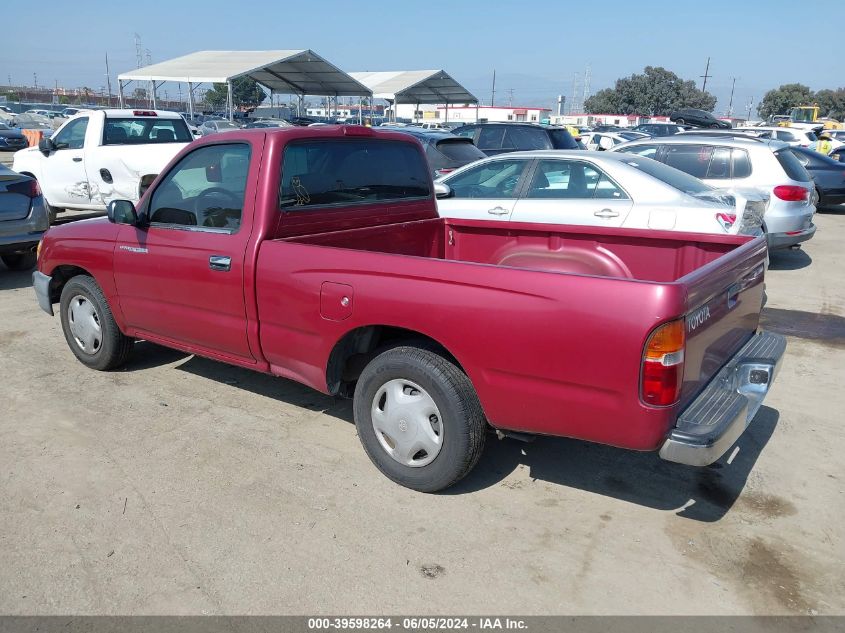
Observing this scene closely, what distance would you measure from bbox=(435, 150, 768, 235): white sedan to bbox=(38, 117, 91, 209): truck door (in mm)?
7060

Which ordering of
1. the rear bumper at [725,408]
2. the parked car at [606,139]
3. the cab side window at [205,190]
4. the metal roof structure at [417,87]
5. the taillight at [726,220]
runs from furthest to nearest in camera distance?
the metal roof structure at [417,87] < the parked car at [606,139] < the taillight at [726,220] < the cab side window at [205,190] < the rear bumper at [725,408]

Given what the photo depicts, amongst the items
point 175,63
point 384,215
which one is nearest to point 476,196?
point 384,215

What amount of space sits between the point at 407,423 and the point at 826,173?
15464mm

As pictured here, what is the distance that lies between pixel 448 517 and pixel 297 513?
0.76 meters

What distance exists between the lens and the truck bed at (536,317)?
9.36 ft

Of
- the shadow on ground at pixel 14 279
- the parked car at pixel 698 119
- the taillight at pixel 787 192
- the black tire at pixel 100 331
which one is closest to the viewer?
the black tire at pixel 100 331

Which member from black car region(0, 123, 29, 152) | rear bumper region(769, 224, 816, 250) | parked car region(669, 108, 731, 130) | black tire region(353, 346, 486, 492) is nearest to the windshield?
rear bumper region(769, 224, 816, 250)

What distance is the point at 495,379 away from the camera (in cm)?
319

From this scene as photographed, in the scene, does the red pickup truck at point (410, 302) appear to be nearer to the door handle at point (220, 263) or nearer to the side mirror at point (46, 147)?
the door handle at point (220, 263)

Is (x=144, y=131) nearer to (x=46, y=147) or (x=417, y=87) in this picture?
(x=46, y=147)

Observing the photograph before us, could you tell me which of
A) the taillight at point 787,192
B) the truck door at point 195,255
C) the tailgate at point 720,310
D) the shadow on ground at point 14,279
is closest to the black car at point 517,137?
the taillight at point 787,192

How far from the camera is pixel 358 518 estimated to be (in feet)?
11.3

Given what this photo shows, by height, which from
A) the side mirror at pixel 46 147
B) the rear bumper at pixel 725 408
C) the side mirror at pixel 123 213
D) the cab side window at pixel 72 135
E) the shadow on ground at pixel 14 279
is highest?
the cab side window at pixel 72 135

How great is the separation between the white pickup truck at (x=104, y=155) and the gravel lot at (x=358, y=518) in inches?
266
